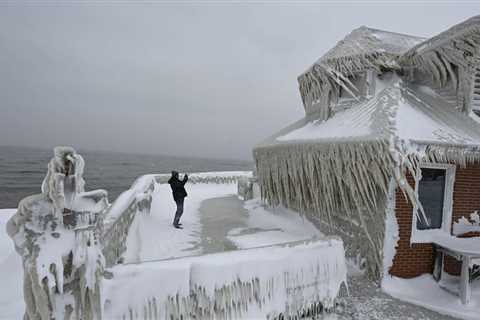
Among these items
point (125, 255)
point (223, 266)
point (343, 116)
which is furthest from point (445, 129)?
point (125, 255)

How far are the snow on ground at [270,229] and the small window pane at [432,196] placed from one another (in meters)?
2.70

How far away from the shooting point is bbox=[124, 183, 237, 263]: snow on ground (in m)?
6.05

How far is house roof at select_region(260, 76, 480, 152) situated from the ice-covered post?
494 centimetres

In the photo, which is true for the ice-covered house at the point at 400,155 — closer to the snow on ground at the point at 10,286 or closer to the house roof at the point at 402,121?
the house roof at the point at 402,121

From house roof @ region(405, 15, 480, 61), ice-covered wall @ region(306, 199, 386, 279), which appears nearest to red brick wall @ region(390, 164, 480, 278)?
ice-covered wall @ region(306, 199, 386, 279)

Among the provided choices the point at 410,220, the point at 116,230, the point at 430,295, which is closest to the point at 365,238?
the point at 410,220

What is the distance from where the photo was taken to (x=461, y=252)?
4.72m

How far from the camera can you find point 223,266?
11.0 feet

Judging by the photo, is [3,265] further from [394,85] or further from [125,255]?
[394,85]

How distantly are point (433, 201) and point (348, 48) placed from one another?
5195 mm

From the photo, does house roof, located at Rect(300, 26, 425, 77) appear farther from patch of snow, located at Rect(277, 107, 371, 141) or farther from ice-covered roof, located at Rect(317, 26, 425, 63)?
patch of snow, located at Rect(277, 107, 371, 141)

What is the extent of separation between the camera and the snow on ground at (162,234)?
6.05 metres

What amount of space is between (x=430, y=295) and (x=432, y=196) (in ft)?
7.27

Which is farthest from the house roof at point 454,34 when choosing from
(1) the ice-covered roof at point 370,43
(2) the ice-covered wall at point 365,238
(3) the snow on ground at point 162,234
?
(3) the snow on ground at point 162,234
